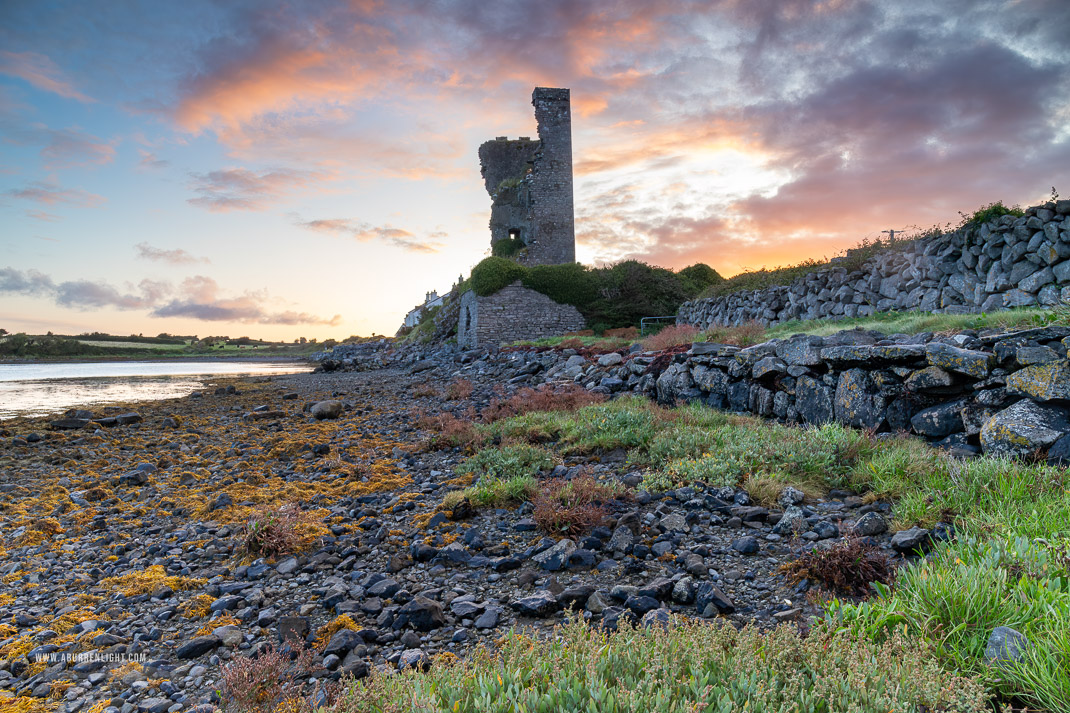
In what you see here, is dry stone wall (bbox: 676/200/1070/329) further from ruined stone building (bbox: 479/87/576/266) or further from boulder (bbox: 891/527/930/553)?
ruined stone building (bbox: 479/87/576/266)

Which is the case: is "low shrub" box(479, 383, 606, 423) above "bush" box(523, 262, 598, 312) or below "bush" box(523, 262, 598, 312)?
below

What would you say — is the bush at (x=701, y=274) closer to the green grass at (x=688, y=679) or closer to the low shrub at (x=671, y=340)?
the low shrub at (x=671, y=340)

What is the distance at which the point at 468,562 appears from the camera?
4.73 metres

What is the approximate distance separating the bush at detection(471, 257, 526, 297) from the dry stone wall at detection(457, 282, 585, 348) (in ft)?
0.92

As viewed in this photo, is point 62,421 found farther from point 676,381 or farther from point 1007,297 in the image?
point 1007,297

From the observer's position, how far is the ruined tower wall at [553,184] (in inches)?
1380

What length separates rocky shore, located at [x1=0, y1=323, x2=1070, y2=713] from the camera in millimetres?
3541

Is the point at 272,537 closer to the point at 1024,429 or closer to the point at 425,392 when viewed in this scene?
the point at 1024,429

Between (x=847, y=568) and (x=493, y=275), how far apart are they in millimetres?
24534

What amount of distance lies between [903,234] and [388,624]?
1577 cm

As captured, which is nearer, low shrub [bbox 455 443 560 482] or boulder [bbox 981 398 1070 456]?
boulder [bbox 981 398 1070 456]

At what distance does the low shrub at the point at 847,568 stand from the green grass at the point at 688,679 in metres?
0.94

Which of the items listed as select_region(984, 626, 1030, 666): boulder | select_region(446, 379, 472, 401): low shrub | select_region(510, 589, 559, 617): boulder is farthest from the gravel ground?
select_region(446, 379, 472, 401): low shrub

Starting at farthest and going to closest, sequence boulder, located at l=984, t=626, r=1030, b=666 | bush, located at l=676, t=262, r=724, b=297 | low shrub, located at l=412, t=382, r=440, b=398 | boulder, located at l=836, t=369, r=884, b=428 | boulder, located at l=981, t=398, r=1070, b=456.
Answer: bush, located at l=676, t=262, r=724, b=297 → low shrub, located at l=412, t=382, r=440, b=398 → boulder, located at l=836, t=369, r=884, b=428 → boulder, located at l=981, t=398, r=1070, b=456 → boulder, located at l=984, t=626, r=1030, b=666
